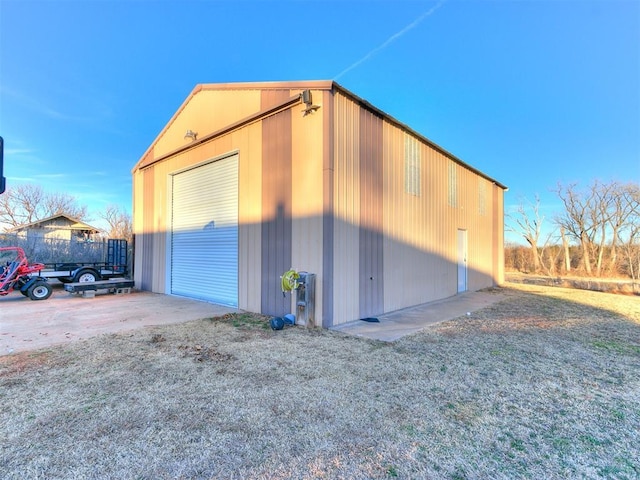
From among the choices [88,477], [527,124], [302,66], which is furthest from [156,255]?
[527,124]

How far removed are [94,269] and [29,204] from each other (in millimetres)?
24450

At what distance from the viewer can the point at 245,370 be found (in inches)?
131

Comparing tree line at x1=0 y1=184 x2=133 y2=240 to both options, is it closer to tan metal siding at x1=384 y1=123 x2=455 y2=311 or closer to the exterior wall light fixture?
the exterior wall light fixture

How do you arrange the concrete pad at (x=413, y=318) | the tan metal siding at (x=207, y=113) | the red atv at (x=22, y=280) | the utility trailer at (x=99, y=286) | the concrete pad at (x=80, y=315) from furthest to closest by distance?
Answer: the utility trailer at (x=99, y=286) < the red atv at (x=22, y=280) < the tan metal siding at (x=207, y=113) < the concrete pad at (x=413, y=318) < the concrete pad at (x=80, y=315)

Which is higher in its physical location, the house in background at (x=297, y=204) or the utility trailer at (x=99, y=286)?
the house in background at (x=297, y=204)

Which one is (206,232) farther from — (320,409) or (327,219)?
(320,409)

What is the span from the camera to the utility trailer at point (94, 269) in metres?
10.2

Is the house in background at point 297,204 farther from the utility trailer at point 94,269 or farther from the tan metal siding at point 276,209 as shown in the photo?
the utility trailer at point 94,269

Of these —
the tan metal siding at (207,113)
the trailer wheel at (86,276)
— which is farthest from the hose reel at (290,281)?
the trailer wheel at (86,276)

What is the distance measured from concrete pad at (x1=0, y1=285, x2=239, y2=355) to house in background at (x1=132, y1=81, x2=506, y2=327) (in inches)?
31.8

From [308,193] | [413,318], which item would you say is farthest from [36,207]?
[413,318]

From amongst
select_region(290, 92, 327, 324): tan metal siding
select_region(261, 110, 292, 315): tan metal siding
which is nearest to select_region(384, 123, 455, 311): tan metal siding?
select_region(290, 92, 327, 324): tan metal siding

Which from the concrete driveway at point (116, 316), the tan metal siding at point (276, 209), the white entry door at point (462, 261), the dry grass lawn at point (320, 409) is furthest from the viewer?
the white entry door at point (462, 261)

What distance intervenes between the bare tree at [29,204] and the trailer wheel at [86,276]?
19.8m
